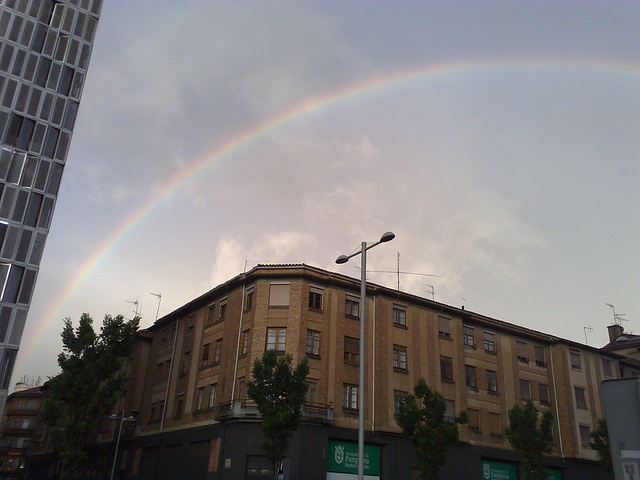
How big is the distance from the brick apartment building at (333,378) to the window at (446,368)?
0.11m

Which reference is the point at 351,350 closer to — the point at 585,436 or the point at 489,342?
the point at 489,342

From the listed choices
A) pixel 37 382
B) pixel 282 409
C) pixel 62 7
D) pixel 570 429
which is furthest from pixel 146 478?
pixel 37 382

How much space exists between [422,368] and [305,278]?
10.8m

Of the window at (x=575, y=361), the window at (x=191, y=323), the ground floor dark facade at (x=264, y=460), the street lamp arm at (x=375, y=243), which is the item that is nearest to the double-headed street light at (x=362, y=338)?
the street lamp arm at (x=375, y=243)

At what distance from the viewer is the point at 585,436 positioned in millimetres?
46938

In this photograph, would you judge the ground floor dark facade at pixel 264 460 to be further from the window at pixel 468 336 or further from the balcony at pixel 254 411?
the window at pixel 468 336

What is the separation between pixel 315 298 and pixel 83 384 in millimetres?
16103

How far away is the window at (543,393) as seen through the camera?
46.8m

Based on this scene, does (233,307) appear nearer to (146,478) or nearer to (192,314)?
(192,314)

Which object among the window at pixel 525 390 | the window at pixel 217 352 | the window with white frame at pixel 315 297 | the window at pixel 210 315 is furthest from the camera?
the window at pixel 525 390

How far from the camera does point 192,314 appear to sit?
4575 centimetres

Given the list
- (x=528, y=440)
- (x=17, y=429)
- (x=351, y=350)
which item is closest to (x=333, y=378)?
(x=351, y=350)

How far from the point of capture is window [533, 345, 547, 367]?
158 feet

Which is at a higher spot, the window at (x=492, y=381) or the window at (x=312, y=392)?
the window at (x=492, y=381)
